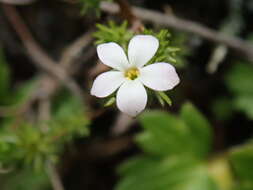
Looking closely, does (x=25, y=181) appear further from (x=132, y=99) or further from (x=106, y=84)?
(x=132, y=99)

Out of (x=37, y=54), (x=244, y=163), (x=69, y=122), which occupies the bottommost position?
(x=244, y=163)

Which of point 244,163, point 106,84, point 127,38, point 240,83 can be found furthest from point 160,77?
point 240,83

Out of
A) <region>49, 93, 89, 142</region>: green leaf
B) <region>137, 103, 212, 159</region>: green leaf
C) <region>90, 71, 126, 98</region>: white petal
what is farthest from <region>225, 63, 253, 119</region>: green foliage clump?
<region>90, 71, 126, 98</region>: white petal

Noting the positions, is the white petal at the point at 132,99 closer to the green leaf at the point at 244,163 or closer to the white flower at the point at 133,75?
the white flower at the point at 133,75

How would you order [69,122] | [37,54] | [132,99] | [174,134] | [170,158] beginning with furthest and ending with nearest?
[37,54], [170,158], [174,134], [69,122], [132,99]

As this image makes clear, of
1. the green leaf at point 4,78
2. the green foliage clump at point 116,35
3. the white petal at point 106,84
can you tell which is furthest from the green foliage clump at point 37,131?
the white petal at point 106,84

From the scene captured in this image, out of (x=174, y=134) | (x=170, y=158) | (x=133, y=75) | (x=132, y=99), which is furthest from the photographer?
(x=170, y=158)
